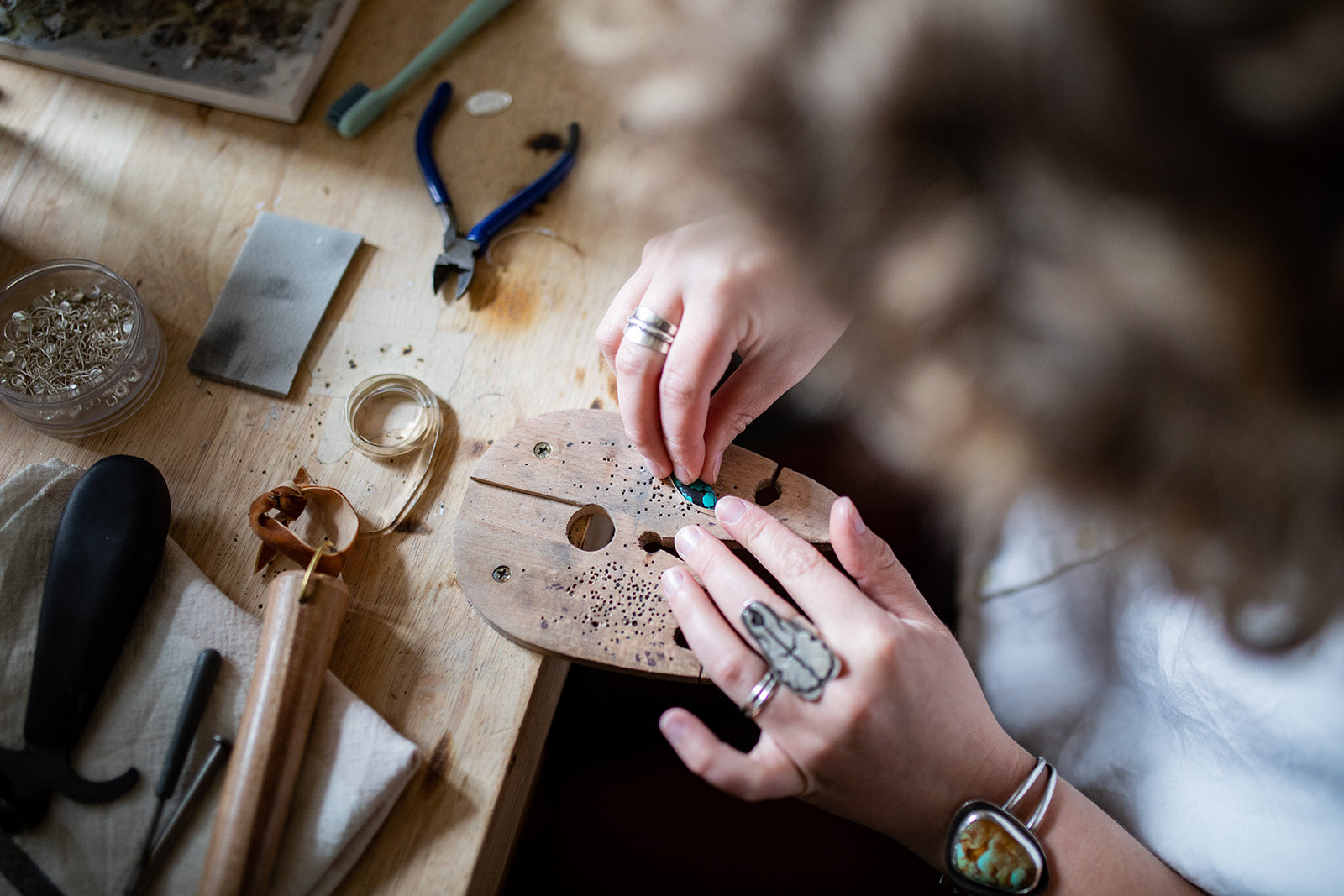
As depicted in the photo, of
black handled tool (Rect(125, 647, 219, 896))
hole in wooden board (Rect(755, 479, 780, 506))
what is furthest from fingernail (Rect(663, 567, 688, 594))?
black handled tool (Rect(125, 647, 219, 896))

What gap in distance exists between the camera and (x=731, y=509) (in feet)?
2.03

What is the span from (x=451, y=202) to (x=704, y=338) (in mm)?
362

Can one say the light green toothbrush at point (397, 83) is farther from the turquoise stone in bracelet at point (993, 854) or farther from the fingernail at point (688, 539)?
the turquoise stone in bracelet at point (993, 854)

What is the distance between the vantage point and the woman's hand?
1.91ft

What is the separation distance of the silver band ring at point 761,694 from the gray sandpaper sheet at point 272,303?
0.51 m

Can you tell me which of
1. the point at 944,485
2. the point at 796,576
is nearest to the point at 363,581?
the point at 796,576

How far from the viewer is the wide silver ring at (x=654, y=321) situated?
594mm

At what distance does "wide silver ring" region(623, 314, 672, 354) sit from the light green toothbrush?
446 mm

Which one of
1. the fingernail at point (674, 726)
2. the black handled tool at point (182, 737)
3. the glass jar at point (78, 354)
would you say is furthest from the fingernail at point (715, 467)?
the glass jar at point (78, 354)

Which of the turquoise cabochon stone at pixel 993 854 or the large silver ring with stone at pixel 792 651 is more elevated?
the large silver ring with stone at pixel 792 651

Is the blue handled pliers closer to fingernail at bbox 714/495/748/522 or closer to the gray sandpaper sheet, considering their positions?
the gray sandpaper sheet

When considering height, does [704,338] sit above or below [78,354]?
above

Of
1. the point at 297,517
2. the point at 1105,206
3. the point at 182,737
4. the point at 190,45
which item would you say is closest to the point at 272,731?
the point at 182,737

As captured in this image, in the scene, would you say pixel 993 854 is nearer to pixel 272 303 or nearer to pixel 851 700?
pixel 851 700
